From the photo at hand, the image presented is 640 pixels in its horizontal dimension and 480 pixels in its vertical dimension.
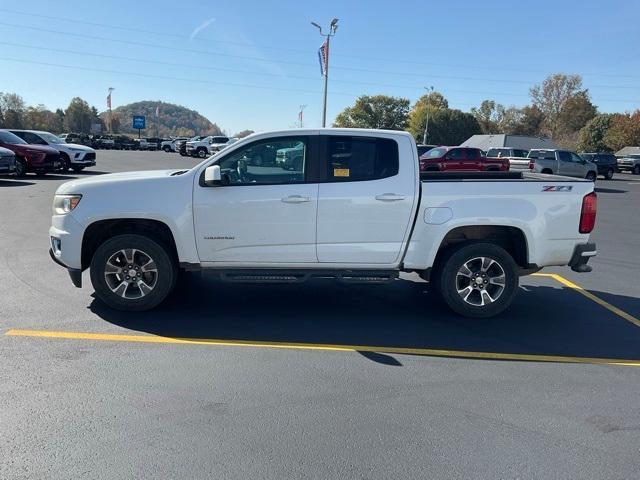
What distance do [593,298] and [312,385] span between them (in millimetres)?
4361

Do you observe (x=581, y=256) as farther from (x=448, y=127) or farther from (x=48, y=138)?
(x=448, y=127)

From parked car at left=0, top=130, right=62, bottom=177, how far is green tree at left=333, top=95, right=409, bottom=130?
10744cm

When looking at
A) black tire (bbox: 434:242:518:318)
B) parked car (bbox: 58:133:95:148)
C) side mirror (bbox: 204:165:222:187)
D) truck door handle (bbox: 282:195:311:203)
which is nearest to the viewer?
side mirror (bbox: 204:165:222:187)

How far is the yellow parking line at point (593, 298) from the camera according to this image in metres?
5.52

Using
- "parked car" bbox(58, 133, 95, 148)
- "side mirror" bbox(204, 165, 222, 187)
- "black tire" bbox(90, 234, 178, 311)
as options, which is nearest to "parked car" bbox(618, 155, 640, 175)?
"side mirror" bbox(204, 165, 222, 187)

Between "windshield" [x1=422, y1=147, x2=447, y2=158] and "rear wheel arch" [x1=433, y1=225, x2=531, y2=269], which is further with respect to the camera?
"windshield" [x1=422, y1=147, x2=447, y2=158]

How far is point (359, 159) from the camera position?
516 centimetres

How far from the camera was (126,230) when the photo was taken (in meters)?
5.21

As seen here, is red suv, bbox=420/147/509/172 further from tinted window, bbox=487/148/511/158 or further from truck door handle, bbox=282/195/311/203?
truck door handle, bbox=282/195/311/203

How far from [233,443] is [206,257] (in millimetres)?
2454

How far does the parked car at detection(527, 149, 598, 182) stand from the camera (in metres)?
26.5

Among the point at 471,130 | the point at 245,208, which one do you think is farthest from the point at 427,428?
the point at 471,130

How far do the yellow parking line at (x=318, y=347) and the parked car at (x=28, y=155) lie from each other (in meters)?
16.5

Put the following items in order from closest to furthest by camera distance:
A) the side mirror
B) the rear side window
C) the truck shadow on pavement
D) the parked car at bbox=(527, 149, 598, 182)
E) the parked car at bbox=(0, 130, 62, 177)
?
1. the truck shadow on pavement
2. the side mirror
3. the rear side window
4. the parked car at bbox=(0, 130, 62, 177)
5. the parked car at bbox=(527, 149, 598, 182)
